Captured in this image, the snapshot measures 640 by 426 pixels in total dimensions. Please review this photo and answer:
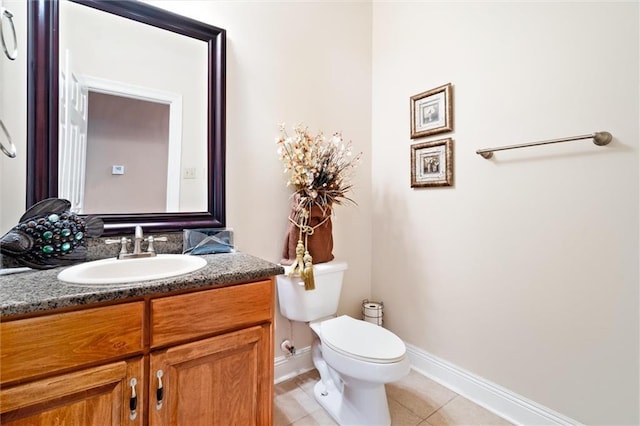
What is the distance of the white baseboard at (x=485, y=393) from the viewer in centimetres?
133

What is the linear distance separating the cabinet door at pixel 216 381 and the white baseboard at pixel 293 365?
A: 0.64 metres

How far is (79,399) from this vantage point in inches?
30.7

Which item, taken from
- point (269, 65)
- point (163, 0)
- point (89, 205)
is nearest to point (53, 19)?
point (163, 0)

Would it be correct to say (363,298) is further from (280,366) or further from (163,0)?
(163,0)

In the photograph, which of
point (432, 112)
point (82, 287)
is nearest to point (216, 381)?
point (82, 287)

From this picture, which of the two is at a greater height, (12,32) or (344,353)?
(12,32)

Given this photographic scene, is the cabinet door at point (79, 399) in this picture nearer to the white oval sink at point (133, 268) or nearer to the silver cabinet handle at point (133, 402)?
the silver cabinet handle at point (133, 402)

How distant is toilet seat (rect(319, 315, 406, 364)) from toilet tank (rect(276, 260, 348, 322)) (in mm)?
96

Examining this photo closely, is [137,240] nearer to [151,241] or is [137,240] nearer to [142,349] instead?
[151,241]

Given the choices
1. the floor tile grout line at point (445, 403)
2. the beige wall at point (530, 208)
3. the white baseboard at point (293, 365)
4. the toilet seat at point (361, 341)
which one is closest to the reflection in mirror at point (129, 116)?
the toilet seat at point (361, 341)

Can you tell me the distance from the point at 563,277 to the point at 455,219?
0.55 meters

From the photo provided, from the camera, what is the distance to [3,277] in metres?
0.90

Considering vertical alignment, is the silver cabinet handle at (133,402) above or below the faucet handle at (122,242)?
below

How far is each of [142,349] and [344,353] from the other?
0.79 metres
